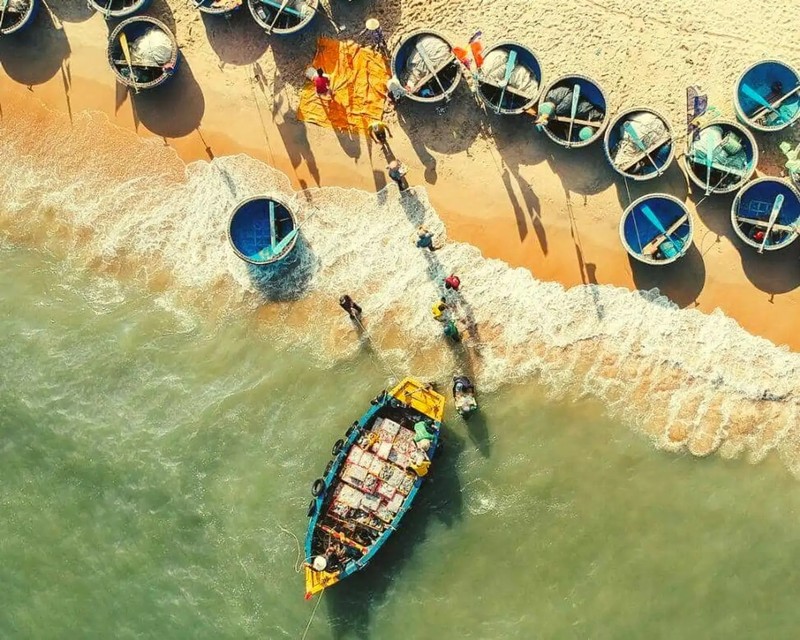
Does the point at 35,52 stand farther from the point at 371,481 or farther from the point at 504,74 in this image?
the point at 371,481

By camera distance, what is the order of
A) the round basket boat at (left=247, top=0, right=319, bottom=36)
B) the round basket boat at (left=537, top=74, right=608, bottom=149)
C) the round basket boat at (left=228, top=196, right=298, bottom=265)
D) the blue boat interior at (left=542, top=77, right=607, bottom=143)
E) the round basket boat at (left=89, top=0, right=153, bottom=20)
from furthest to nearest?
the round basket boat at (left=89, top=0, right=153, bottom=20)
the round basket boat at (left=228, top=196, right=298, bottom=265)
the round basket boat at (left=247, top=0, right=319, bottom=36)
the blue boat interior at (left=542, top=77, right=607, bottom=143)
the round basket boat at (left=537, top=74, right=608, bottom=149)

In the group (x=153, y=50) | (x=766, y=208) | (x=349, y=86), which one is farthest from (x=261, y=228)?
(x=766, y=208)

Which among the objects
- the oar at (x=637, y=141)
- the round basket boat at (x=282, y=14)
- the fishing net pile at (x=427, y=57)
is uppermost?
the round basket boat at (x=282, y=14)

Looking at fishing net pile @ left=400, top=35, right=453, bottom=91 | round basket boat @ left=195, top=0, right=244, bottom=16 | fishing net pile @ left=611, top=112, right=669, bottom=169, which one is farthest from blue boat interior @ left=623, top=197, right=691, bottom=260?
round basket boat @ left=195, top=0, right=244, bottom=16

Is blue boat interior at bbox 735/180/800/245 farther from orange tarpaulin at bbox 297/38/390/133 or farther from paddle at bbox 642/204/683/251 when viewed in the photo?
orange tarpaulin at bbox 297/38/390/133

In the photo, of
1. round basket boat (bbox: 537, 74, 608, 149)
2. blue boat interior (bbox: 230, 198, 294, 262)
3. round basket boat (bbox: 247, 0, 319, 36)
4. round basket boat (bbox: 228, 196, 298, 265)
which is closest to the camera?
round basket boat (bbox: 537, 74, 608, 149)

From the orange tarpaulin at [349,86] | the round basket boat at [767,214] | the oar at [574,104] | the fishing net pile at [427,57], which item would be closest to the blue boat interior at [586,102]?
the oar at [574,104]

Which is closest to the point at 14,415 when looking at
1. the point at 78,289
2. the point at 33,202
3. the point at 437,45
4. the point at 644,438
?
the point at 78,289

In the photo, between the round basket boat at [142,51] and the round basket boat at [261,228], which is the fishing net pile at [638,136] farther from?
the round basket boat at [142,51]
